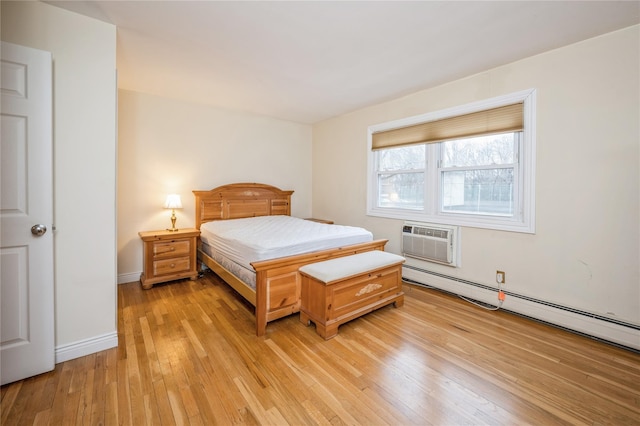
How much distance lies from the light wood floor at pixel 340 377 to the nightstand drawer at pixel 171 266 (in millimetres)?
794

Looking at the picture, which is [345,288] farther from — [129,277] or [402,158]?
[129,277]

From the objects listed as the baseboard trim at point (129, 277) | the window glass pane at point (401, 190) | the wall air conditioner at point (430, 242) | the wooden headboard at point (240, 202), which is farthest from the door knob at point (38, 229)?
the window glass pane at point (401, 190)

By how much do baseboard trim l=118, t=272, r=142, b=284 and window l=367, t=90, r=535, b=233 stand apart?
3284 millimetres

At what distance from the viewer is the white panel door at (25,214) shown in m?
1.58

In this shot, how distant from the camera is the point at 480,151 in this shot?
2988 mm

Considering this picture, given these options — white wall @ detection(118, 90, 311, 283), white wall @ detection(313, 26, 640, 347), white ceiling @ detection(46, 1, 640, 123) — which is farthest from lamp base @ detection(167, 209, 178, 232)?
white wall @ detection(313, 26, 640, 347)

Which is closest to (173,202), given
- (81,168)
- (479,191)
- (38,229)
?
(81,168)

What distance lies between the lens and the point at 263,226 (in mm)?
3533

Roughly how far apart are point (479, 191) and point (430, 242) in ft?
2.54

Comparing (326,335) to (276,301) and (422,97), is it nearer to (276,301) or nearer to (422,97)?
(276,301)

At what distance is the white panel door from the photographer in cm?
158

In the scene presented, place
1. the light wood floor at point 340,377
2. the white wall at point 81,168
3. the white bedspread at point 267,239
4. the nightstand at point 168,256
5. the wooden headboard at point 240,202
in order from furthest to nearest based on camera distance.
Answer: the wooden headboard at point 240,202 < the nightstand at point 168,256 < the white bedspread at point 267,239 < the white wall at point 81,168 < the light wood floor at point 340,377

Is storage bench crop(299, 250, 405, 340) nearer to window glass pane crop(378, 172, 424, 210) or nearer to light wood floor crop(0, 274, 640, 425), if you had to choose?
light wood floor crop(0, 274, 640, 425)

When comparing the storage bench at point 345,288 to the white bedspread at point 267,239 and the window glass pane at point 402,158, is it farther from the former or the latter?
the window glass pane at point 402,158
